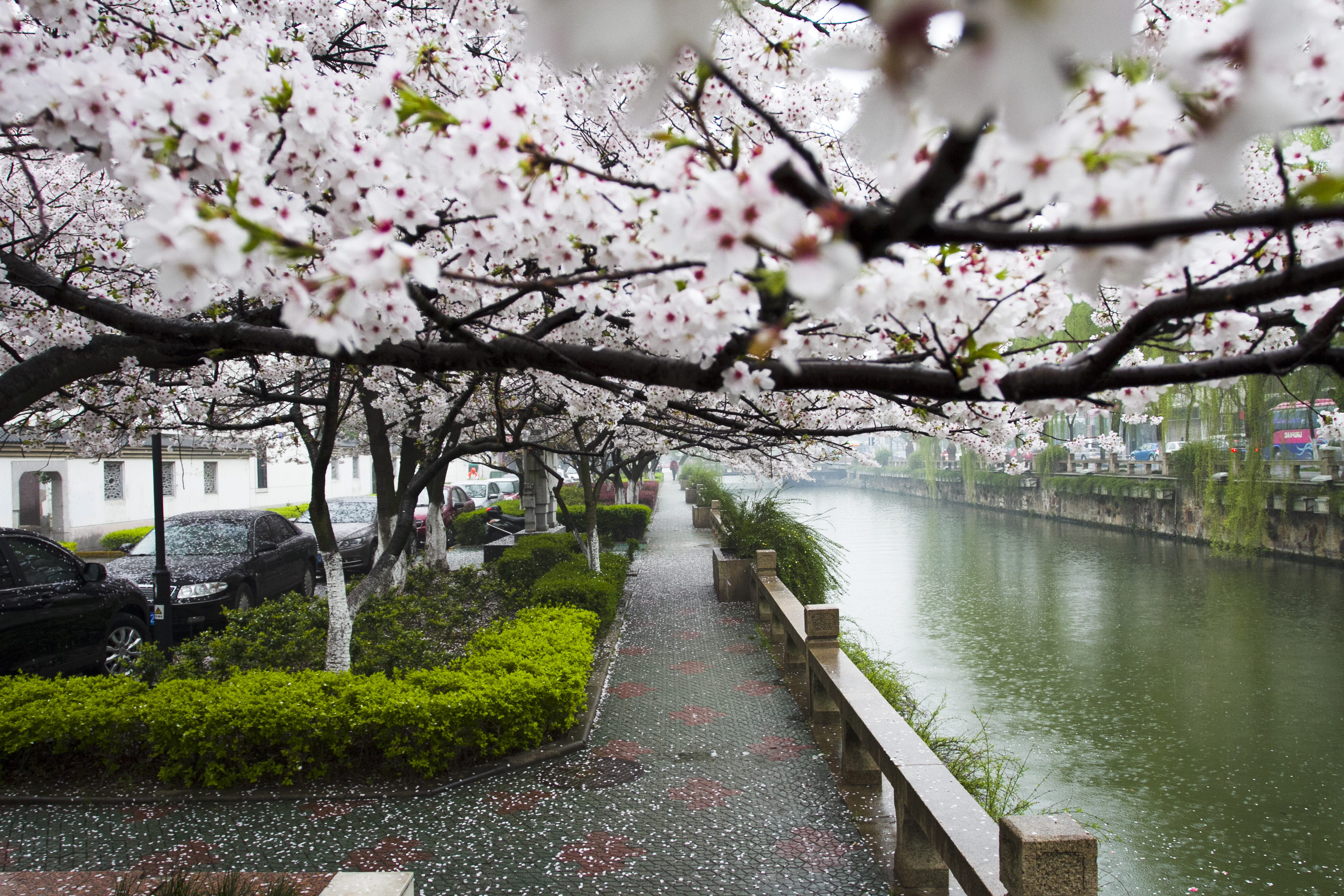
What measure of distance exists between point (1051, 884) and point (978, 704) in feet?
21.9

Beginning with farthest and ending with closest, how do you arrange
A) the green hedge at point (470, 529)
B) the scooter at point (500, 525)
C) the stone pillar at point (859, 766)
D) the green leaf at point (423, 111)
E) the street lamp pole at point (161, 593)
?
the green hedge at point (470, 529), the scooter at point (500, 525), the street lamp pole at point (161, 593), the stone pillar at point (859, 766), the green leaf at point (423, 111)

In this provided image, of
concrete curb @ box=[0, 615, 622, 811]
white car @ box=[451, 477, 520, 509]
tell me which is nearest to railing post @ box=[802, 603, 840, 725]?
concrete curb @ box=[0, 615, 622, 811]

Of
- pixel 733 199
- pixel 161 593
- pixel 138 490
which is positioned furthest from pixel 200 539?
pixel 138 490

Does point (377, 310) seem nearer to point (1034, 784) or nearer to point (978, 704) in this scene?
point (1034, 784)

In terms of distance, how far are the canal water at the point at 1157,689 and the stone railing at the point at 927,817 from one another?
82.1 inches

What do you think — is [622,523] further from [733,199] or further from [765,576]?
[733,199]

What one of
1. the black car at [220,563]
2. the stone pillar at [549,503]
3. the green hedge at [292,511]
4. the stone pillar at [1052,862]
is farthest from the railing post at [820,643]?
the green hedge at [292,511]

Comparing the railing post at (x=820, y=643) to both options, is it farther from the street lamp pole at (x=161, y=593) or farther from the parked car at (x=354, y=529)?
the parked car at (x=354, y=529)

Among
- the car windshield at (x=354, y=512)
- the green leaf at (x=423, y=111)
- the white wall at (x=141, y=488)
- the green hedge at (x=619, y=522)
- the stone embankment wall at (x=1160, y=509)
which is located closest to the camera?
the green leaf at (x=423, y=111)

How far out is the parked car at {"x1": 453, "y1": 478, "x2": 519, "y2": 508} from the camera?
25719 mm

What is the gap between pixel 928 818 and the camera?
12.0 ft

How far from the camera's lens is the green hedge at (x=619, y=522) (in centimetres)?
1904

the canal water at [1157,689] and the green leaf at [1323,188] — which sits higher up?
the green leaf at [1323,188]

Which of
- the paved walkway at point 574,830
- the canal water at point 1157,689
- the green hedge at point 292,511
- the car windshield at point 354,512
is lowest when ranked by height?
the canal water at point 1157,689
